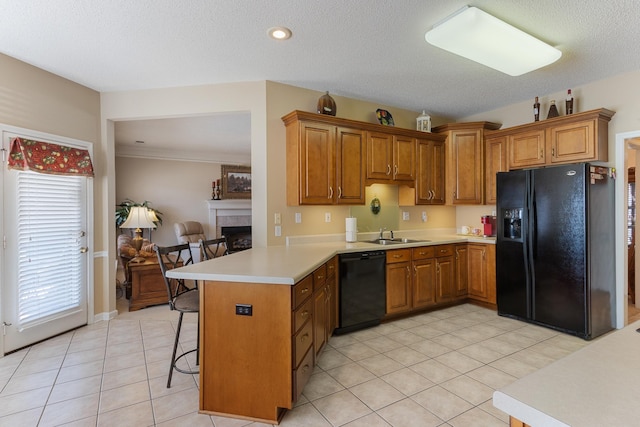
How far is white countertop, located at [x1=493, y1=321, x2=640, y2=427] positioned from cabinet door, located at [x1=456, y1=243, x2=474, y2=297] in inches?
131

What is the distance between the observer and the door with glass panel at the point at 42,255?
2.90 meters

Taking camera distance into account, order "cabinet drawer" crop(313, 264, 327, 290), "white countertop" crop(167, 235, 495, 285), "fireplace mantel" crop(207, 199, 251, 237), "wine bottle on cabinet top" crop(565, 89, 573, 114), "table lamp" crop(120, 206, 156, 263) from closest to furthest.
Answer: "white countertop" crop(167, 235, 495, 285)
"cabinet drawer" crop(313, 264, 327, 290)
"wine bottle on cabinet top" crop(565, 89, 573, 114)
"table lamp" crop(120, 206, 156, 263)
"fireplace mantel" crop(207, 199, 251, 237)

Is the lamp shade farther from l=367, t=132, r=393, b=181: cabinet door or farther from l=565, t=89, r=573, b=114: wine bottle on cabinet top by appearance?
l=565, t=89, r=573, b=114: wine bottle on cabinet top

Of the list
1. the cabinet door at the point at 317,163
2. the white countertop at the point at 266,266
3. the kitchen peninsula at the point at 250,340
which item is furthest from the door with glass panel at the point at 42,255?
the cabinet door at the point at 317,163

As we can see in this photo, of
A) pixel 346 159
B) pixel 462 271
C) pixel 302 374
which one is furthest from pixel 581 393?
pixel 462 271

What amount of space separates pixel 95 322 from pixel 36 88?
2.49m

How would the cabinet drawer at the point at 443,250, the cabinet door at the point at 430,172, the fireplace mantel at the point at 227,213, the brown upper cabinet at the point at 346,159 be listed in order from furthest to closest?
the fireplace mantel at the point at 227,213, the cabinet door at the point at 430,172, the cabinet drawer at the point at 443,250, the brown upper cabinet at the point at 346,159

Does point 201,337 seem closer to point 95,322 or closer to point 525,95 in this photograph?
point 95,322

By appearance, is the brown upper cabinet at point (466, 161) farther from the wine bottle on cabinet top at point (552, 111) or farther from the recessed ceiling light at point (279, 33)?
the recessed ceiling light at point (279, 33)

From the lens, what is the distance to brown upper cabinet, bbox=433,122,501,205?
4172 millimetres

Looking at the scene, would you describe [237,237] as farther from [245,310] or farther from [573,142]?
[573,142]

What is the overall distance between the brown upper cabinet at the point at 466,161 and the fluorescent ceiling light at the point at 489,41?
57.8 inches

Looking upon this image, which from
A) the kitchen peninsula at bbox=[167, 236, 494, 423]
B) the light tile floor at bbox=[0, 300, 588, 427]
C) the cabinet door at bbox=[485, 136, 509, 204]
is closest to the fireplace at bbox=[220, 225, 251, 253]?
the light tile floor at bbox=[0, 300, 588, 427]

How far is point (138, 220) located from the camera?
4.79 m
